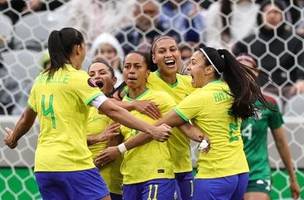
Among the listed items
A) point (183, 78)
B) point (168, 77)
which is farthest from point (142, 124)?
point (183, 78)

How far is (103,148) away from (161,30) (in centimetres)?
243

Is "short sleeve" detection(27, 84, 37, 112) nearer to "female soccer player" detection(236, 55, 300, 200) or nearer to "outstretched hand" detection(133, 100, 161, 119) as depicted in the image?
"outstretched hand" detection(133, 100, 161, 119)

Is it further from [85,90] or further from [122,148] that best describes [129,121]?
[122,148]

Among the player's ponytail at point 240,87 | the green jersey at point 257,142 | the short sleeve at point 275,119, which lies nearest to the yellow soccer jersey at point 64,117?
the player's ponytail at point 240,87

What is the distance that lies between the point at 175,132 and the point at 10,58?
2665 mm

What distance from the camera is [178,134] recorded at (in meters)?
6.38

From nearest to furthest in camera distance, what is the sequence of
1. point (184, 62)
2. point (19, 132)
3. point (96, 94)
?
point (96, 94)
point (19, 132)
point (184, 62)

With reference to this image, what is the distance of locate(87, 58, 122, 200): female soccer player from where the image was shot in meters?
6.36

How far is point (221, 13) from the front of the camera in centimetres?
853

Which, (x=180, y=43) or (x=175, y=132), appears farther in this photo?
(x=180, y=43)

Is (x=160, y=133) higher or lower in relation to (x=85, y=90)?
lower

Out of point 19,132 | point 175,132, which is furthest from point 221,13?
point 19,132

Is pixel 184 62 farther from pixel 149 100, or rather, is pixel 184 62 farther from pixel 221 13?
pixel 149 100

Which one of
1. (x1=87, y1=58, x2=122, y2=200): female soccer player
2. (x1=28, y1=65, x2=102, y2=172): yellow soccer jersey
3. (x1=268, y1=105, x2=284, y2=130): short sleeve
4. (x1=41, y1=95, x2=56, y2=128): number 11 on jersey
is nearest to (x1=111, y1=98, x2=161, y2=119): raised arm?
(x1=87, y1=58, x2=122, y2=200): female soccer player
